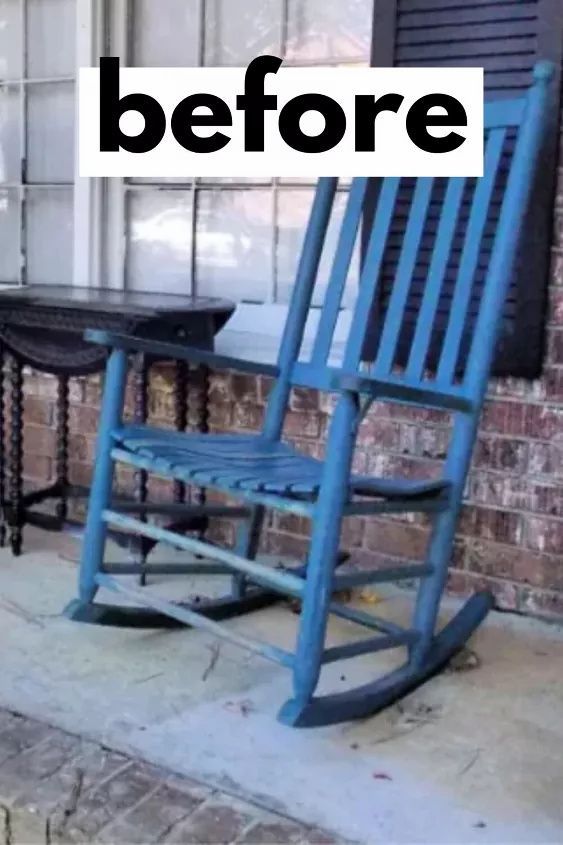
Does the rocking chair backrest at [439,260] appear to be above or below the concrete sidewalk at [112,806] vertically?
above

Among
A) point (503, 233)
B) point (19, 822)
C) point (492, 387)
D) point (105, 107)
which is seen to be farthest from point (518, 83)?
point (19, 822)

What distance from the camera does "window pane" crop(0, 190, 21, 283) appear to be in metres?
3.52

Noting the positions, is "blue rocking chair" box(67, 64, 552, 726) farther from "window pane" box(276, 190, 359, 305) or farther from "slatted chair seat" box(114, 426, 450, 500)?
"window pane" box(276, 190, 359, 305)

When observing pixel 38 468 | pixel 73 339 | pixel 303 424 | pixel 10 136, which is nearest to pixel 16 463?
pixel 73 339

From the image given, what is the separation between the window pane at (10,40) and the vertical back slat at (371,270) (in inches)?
60.8

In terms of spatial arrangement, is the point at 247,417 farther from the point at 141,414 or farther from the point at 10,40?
the point at 10,40

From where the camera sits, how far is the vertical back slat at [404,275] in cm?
237

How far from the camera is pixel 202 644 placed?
2363 millimetres

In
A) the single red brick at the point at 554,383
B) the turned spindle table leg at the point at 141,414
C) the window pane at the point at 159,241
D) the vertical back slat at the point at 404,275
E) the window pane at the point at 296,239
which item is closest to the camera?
the vertical back slat at the point at 404,275

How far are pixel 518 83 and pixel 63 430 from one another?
1.51 m

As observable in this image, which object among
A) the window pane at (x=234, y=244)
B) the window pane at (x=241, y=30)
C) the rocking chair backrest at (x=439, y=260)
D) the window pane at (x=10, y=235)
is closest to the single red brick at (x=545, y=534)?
the rocking chair backrest at (x=439, y=260)

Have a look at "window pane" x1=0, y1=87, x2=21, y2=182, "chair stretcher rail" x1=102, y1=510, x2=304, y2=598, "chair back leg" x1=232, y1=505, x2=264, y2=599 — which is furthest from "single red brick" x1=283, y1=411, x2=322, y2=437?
"window pane" x1=0, y1=87, x2=21, y2=182

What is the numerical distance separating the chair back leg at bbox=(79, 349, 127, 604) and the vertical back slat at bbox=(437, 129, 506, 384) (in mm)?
648

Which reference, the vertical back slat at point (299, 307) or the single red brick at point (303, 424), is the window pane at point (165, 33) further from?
the single red brick at point (303, 424)
